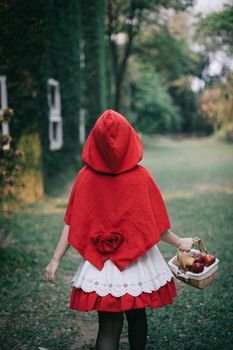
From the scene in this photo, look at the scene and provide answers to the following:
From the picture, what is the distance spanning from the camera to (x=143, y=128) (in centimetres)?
2905

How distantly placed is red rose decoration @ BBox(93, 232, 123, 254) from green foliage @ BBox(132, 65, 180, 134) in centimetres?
2691

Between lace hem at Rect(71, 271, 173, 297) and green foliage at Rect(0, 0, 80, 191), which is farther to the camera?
green foliage at Rect(0, 0, 80, 191)

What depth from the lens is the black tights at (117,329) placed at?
7.02 ft

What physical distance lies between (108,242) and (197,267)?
588 millimetres

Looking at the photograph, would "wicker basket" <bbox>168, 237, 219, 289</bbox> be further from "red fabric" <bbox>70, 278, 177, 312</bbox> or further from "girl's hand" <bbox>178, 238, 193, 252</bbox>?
"red fabric" <bbox>70, 278, 177, 312</bbox>

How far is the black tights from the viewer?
214cm

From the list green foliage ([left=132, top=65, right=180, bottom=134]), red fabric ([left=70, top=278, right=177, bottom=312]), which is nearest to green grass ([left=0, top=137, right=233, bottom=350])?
red fabric ([left=70, top=278, right=177, bottom=312])

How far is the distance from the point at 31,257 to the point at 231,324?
2.65 meters

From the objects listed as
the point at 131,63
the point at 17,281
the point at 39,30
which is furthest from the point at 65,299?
the point at 131,63

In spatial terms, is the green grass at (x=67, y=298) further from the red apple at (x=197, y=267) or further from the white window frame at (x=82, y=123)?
the white window frame at (x=82, y=123)

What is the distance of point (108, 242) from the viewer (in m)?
2.12

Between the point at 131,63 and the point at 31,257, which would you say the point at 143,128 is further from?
the point at 31,257

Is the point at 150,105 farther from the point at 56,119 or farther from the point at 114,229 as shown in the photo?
the point at 114,229

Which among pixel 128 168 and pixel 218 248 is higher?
pixel 128 168
